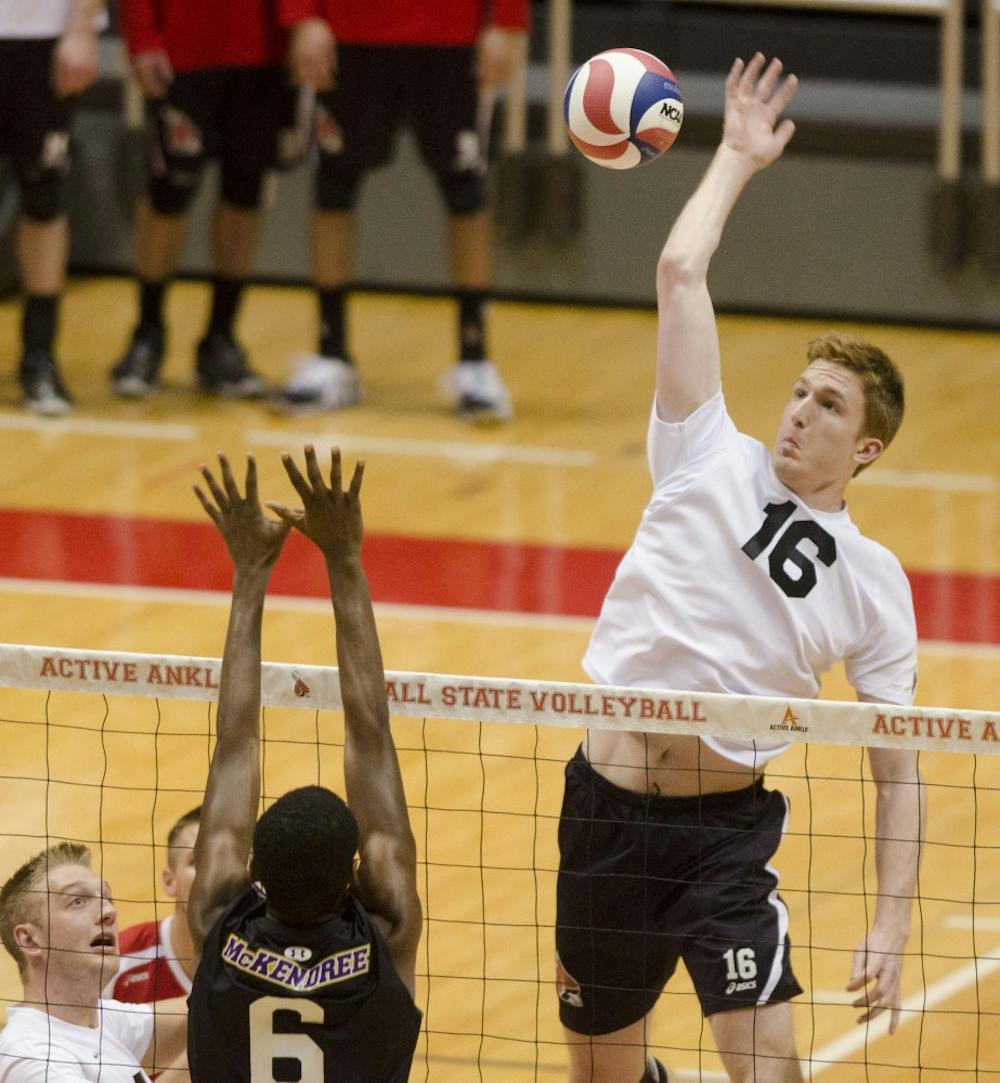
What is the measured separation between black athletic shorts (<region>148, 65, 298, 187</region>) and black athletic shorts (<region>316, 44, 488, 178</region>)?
1.12 ft

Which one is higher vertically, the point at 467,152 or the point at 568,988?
the point at 467,152

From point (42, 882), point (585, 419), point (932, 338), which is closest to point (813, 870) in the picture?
point (42, 882)

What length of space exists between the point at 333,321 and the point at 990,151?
4082mm

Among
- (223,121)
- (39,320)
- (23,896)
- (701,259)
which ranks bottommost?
(23,896)

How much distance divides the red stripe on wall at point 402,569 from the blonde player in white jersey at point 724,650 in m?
4.11

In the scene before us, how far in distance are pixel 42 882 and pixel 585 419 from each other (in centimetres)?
700

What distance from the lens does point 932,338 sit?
43.0 ft

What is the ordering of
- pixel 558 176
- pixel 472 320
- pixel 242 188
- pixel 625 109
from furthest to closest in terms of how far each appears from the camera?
1. pixel 558 176
2. pixel 242 188
3. pixel 472 320
4. pixel 625 109

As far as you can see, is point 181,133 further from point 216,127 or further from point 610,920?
point 610,920

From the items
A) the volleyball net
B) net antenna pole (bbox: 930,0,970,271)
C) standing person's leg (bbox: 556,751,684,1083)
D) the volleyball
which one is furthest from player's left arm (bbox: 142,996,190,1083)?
net antenna pole (bbox: 930,0,970,271)

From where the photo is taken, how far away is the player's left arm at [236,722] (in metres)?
4.18

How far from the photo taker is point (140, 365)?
39.0ft

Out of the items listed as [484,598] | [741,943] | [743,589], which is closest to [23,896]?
[741,943]

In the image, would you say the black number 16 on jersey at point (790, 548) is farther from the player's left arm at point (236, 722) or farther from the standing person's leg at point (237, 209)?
the standing person's leg at point (237, 209)
